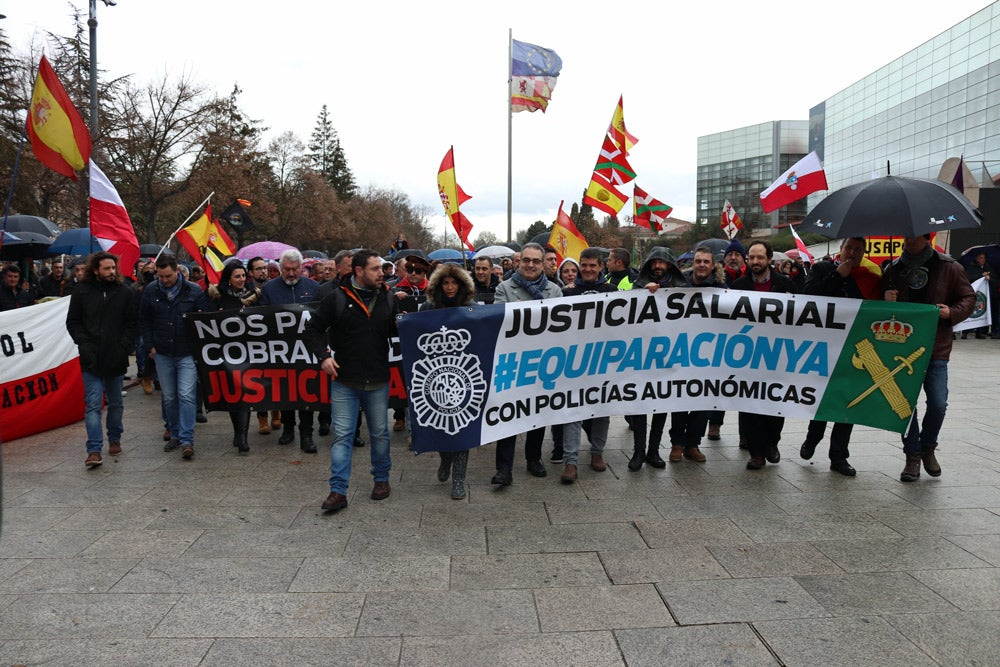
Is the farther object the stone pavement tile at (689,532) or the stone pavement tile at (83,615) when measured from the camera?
the stone pavement tile at (689,532)

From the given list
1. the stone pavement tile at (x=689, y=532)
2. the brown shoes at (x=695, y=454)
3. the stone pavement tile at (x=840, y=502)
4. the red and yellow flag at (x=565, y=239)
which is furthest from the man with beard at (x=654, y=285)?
the red and yellow flag at (x=565, y=239)

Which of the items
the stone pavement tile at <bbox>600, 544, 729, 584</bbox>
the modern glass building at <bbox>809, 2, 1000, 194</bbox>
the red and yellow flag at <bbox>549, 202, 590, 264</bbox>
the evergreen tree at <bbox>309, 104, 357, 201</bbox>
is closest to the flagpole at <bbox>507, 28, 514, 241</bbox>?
the red and yellow flag at <bbox>549, 202, 590, 264</bbox>

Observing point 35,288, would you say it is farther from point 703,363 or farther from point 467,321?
point 703,363

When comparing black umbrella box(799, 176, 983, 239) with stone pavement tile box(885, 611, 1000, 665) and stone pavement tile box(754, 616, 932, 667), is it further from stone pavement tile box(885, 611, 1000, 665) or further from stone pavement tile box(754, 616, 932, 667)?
stone pavement tile box(754, 616, 932, 667)

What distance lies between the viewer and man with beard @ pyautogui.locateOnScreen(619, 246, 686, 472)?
6.06m

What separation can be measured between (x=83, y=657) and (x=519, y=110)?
20898 mm

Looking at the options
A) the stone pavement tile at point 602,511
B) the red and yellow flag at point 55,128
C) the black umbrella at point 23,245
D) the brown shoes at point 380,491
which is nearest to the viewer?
the stone pavement tile at point 602,511

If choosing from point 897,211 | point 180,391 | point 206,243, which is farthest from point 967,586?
point 206,243

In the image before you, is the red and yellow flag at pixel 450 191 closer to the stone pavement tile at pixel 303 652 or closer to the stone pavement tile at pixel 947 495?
the stone pavement tile at pixel 947 495

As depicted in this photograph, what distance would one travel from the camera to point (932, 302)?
18.9 ft

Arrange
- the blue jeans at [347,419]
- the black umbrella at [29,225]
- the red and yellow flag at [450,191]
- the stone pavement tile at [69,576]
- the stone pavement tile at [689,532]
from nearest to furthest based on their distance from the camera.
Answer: the stone pavement tile at [69,576] → the stone pavement tile at [689,532] → the blue jeans at [347,419] → the red and yellow flag at [450,191] → the black umbrella at [29,225]

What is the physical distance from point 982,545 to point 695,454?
2424mm

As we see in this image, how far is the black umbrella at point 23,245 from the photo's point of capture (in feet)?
41.8

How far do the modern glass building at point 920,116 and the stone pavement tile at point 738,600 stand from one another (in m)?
33.5
